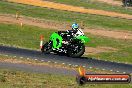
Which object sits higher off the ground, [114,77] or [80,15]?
[114,77]

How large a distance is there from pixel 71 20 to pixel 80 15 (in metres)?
8.09

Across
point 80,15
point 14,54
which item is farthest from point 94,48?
point 80,15

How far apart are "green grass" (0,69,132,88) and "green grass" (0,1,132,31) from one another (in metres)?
38.2

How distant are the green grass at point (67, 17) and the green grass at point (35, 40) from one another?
39.4ft

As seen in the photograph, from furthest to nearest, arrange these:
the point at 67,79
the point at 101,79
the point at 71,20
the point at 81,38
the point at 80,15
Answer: the point at 80,15, the point at 71,20, the point at 81,38, the point at 67,79, the point at 101,79

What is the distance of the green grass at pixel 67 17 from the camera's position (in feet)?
205

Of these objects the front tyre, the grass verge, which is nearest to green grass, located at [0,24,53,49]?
the front tyre

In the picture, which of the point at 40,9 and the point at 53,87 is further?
the point at 40,9

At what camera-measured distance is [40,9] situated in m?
71.4

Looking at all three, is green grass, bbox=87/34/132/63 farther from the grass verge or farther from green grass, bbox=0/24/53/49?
the grass verge

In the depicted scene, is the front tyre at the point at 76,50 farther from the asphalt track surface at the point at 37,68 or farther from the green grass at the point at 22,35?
the green grass at the point at 22,35

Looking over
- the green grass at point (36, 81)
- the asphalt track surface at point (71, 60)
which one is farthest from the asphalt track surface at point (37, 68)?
the asphalt track surface at point (71, 60)

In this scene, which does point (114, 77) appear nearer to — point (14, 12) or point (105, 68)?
point (105, 68)

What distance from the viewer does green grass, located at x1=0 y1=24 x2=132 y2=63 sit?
116 feet
